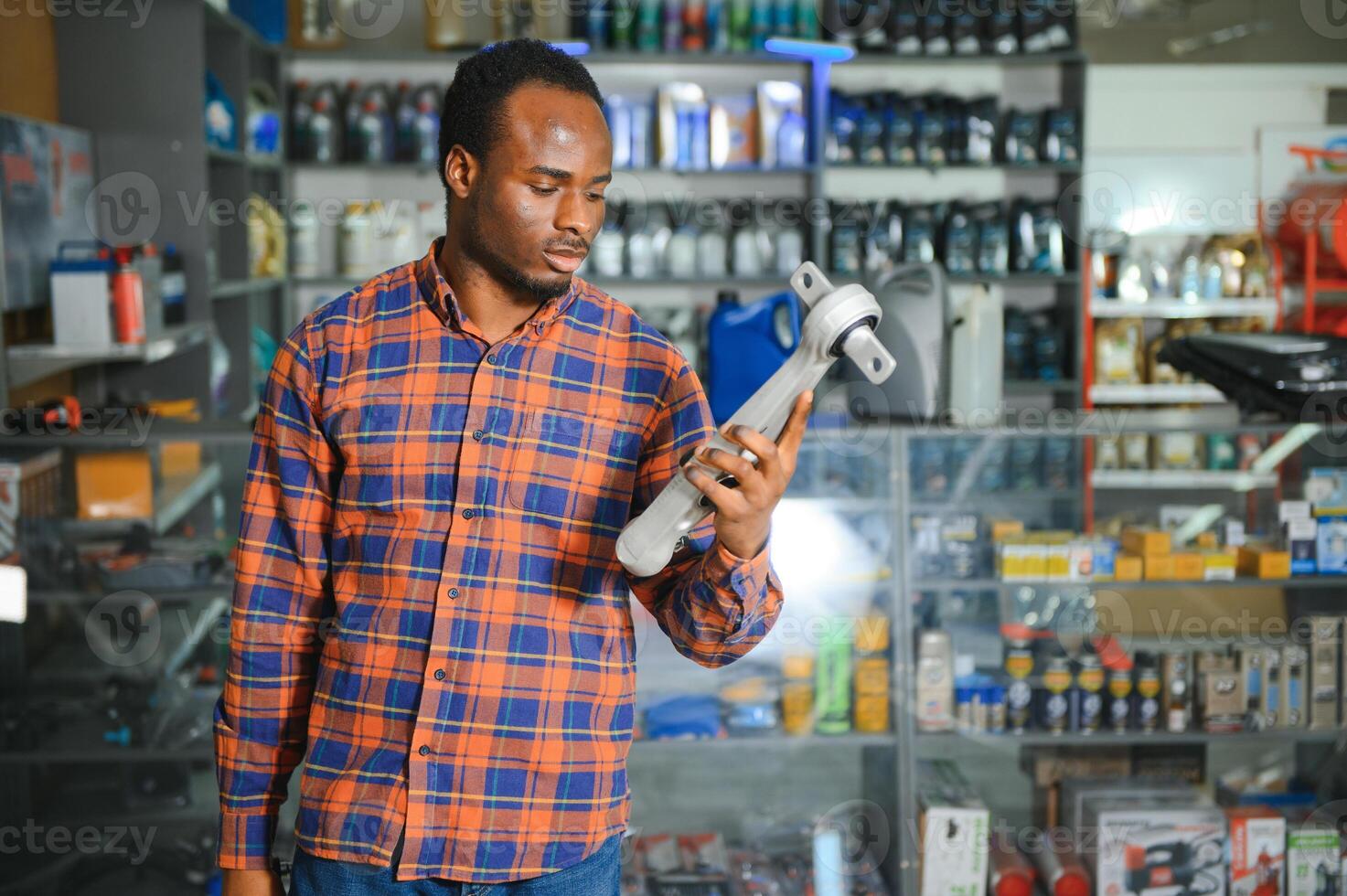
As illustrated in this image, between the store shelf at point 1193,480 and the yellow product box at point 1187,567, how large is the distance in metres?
0.14

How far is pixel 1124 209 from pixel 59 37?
199 inches

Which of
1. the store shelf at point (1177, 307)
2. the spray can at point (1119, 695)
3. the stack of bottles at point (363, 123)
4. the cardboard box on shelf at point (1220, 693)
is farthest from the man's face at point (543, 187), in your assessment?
the store shelf at point (1177, 307)

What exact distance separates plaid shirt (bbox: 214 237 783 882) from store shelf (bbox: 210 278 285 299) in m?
3.06

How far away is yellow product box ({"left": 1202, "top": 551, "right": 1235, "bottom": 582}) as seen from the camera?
2.72 metres

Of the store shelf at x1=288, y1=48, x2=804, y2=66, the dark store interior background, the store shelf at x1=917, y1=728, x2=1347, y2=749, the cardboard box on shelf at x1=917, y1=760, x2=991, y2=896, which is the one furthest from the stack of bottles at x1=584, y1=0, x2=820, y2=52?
the cardboard box on shelf at x1=917, y1=760, x2=991, y2=896

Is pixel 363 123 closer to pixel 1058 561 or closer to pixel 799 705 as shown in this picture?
pixel 799 705

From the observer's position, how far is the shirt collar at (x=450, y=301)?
51.7 inches

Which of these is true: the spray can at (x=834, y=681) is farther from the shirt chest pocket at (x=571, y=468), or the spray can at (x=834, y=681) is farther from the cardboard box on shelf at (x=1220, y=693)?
the shirt chest pocket at (x=571, y=468)

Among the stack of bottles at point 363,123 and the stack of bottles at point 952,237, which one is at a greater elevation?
the stack of bottles at point 363,123

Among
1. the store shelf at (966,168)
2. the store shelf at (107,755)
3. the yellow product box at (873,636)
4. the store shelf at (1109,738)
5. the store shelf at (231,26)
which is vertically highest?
the store shelf at (231,26)

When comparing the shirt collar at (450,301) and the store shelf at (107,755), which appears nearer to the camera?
the shirt collar at (450,301)

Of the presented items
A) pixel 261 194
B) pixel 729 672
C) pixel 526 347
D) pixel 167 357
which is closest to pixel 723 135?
pixel 261 194

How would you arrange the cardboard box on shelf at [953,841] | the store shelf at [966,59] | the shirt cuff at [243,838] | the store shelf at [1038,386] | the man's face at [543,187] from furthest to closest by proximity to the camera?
the store shelf at [1038,386] < the store shelf at [966,59] < the cardboard box on shelf at [953,841] < the shirt cuff at [243,838] < the man's face at [543,187]

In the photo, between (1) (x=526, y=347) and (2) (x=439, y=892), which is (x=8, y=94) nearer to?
(1) (x=526, y=347)
